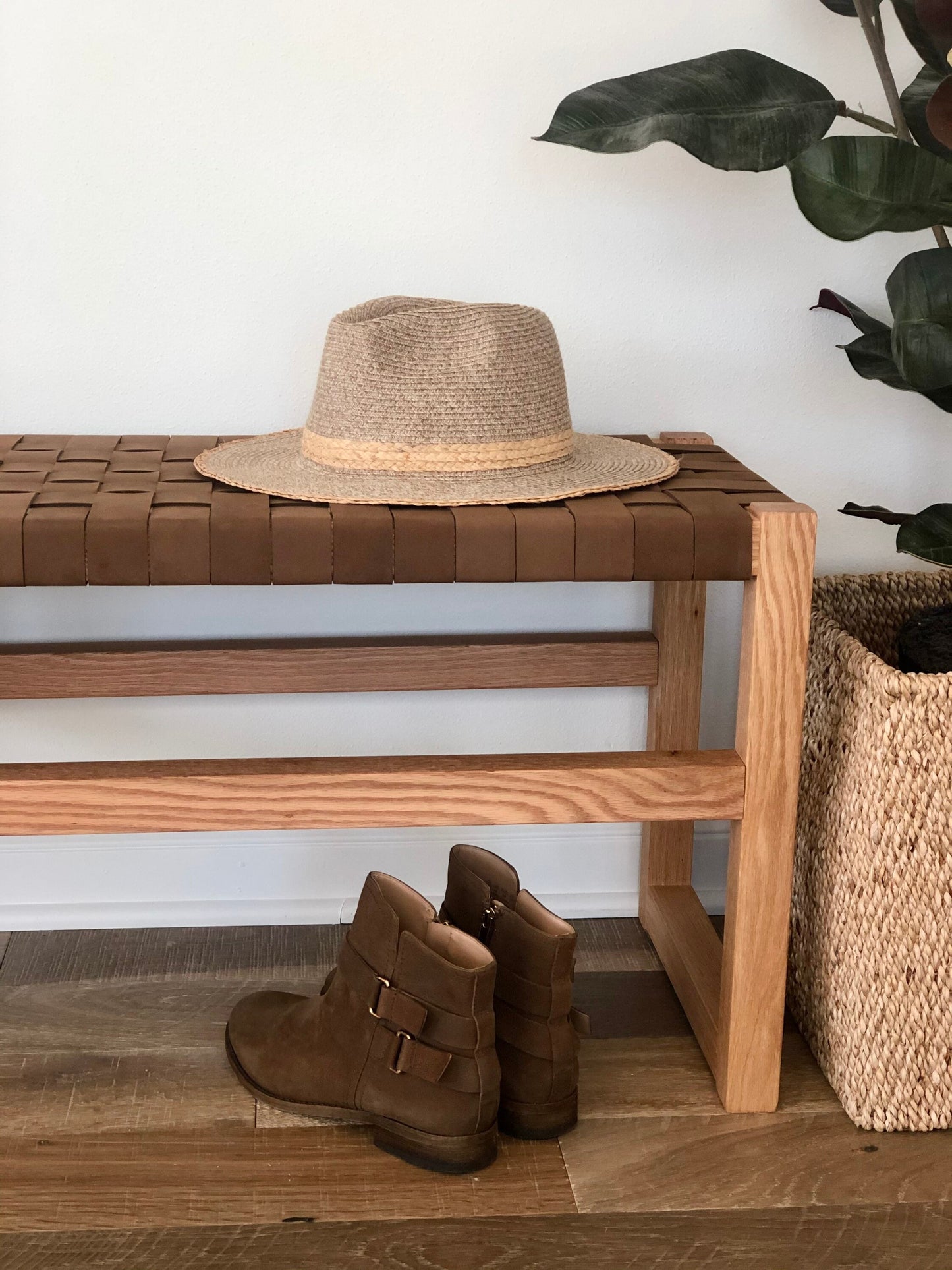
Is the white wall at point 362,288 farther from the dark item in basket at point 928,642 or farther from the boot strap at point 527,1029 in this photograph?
the boot strap at point 527,1029

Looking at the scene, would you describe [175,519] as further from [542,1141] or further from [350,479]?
[542,1141]

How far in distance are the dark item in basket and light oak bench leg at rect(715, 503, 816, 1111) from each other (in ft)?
0.62

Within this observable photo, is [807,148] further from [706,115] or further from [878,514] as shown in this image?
[878,514]

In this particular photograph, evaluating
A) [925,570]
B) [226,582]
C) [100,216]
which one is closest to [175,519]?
[226,582]

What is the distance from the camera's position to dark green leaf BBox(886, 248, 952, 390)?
1062 millimetres

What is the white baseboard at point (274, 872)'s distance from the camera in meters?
1.52

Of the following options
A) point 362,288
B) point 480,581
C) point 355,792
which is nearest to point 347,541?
point 480,581

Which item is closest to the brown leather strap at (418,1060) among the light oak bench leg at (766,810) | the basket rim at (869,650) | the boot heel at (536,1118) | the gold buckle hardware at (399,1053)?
the gold buckle hardware at (399,1053)

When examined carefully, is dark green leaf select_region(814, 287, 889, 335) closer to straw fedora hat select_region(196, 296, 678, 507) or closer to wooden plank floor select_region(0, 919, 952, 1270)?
straw fedora hat select_region(196, 296, 678, 507)

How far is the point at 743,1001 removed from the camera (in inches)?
45.4

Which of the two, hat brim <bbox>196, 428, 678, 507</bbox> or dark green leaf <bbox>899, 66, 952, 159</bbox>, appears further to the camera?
dark green leaf <bbox>899, 66, 952, 159</bbox>

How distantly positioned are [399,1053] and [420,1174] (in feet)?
0.36

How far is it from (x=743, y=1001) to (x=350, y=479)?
0.61 m

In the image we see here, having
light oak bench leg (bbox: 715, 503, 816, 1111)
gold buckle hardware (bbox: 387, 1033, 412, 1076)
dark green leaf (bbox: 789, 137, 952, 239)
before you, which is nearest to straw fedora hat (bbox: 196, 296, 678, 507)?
light oak bench leg (bbox: 715, 503, 816, 1111)
